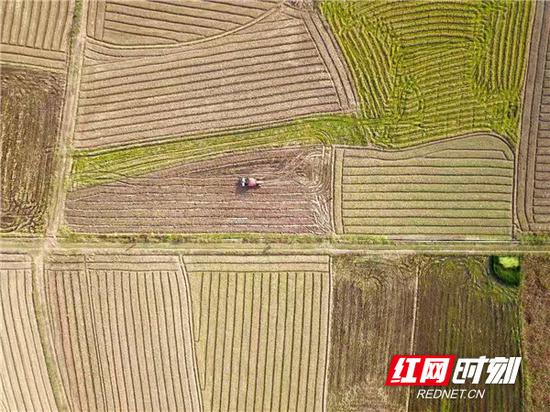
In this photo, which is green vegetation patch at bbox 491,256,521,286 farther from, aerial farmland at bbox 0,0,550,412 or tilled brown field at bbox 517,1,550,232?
tilled brown field at bbox 517,1,550,232

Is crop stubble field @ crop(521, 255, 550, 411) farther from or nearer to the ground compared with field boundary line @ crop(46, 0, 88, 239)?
nearer to the ground

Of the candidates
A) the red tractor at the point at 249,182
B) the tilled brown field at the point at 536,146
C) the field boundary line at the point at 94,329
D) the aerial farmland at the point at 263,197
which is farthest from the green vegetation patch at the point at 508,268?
the field boundary line at the point at 94,329

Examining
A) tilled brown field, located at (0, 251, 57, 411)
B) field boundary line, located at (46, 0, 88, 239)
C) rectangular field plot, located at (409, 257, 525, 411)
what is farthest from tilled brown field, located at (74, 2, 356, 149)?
rectangular field plot, located at (409, 257, 525, 411)

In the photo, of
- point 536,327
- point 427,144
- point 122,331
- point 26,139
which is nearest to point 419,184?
point 427,144

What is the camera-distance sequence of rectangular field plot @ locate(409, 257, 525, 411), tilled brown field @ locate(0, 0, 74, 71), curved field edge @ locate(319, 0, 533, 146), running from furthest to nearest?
1. rectangular field plot @ locate(409, 257, 525, 411)
2. curved field edge @ locate(319, 0, 533, 146)
3. tilled brown field @ locate(0, 0, 74, 71)

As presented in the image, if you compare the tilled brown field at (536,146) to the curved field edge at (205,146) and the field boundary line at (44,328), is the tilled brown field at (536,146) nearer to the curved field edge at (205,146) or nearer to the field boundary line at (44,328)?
the curved field edge at (205,146)

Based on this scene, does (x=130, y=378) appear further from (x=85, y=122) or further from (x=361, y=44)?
(x=361, y=44)
